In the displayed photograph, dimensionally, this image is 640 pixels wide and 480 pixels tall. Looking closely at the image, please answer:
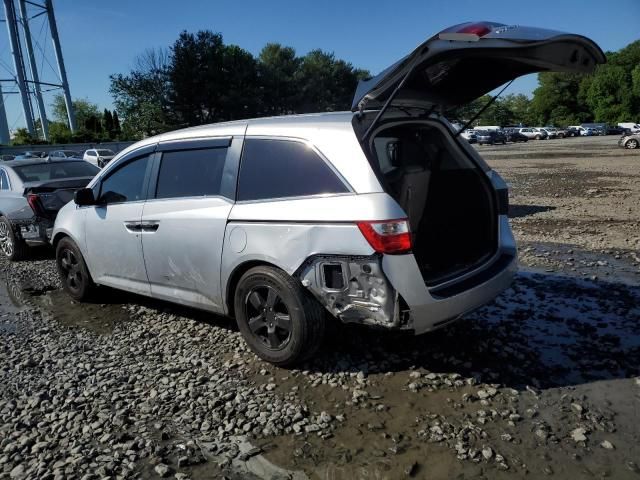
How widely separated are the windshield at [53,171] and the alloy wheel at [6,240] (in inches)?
32.4

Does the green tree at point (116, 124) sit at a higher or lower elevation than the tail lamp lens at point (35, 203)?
higher

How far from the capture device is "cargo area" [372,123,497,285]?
155 inches

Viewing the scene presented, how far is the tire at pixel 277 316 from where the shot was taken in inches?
134

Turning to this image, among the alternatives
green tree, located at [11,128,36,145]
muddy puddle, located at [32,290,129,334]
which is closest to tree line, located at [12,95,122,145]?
green tree, located at [11,128,36,145]

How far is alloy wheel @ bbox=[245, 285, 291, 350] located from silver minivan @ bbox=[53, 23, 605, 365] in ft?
0.03

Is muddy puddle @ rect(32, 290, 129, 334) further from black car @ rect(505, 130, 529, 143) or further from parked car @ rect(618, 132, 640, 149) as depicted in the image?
black car @ rect(505, 130, 529, 143)

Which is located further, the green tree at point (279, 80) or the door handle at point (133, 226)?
the green tree at point (279, 80)

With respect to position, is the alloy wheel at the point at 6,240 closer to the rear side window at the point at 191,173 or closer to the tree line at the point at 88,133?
the rear side window at the point at 191,173

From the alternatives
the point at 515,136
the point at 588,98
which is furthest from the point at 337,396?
the point at 588,98

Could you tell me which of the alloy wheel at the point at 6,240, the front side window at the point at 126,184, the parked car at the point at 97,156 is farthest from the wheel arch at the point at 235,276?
the parked car at the point at 97,156

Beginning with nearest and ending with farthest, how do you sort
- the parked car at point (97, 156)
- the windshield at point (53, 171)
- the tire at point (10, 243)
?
the tire at point (10, 243), the windshield at point (53, 171), the parked car at point (97, 156)

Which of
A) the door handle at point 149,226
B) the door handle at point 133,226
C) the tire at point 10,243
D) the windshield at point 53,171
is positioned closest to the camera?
the door handle at point 149,226

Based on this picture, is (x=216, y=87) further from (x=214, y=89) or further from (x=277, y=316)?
(x=277, y=316)

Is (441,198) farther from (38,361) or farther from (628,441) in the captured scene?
(38,361)
